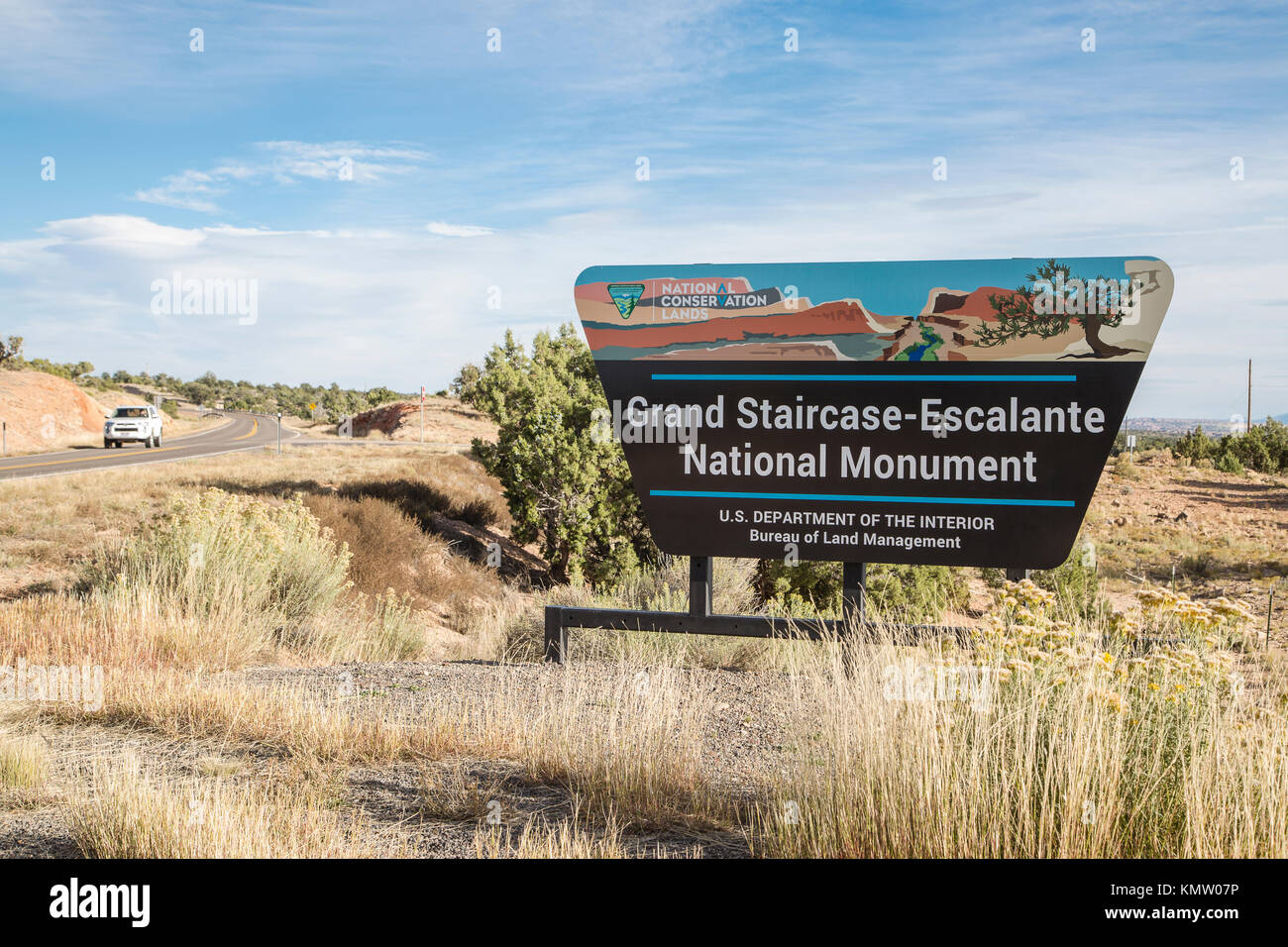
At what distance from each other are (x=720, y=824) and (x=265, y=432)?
55311 millimetres

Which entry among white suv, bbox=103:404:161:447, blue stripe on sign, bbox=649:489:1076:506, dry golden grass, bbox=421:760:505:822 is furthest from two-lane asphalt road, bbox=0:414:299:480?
dry golden grass, bbox=421:760:505:822

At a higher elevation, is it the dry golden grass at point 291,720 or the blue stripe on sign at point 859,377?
the blue stripe on sign at point 859,377

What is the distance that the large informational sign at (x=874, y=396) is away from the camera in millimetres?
6797

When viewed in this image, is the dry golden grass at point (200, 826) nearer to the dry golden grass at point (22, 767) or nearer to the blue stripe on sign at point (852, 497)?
the dry golden grass at point (22, 767)

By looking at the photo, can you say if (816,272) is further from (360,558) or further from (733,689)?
(360,558)

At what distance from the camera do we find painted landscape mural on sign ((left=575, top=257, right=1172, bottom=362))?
670 centimetres

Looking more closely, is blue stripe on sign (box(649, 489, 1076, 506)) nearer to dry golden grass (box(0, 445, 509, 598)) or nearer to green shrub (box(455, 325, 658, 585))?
dry golden grass (box(0, 445, 509, 598))

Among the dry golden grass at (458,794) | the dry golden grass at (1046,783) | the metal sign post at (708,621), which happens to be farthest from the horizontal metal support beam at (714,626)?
the dry golden grass at (458,794)

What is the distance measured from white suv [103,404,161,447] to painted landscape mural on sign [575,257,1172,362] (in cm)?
3638

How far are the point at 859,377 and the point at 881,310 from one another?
53 cm

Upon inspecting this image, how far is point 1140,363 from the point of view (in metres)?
6.64

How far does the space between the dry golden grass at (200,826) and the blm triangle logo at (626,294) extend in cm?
450

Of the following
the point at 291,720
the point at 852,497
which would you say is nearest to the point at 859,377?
the point at 852,497
